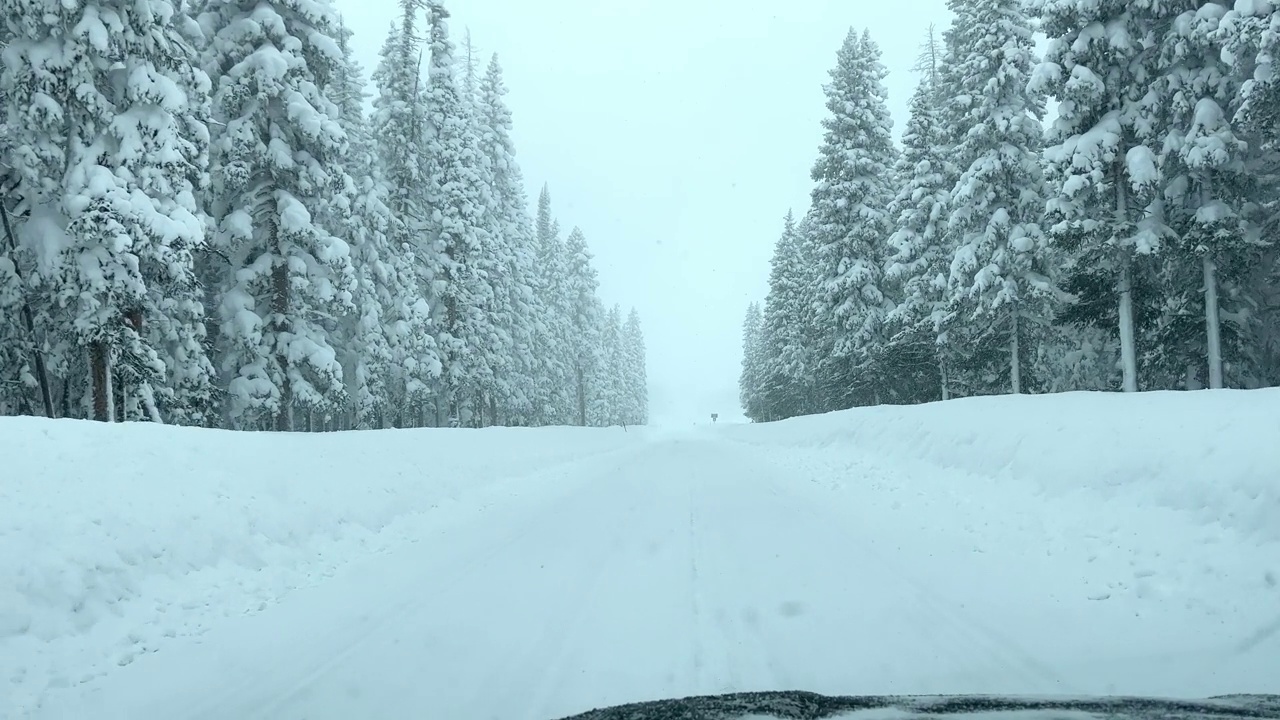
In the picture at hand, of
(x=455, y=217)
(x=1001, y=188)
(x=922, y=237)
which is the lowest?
(x=922, y=237)

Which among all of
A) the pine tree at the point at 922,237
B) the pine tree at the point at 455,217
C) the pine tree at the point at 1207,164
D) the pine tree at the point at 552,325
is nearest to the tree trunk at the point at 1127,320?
the pine tree at the point at 1207,164

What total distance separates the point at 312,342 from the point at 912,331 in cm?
2276

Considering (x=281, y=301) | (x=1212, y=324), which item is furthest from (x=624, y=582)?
(x=1212, y=324)

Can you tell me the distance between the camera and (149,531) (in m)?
7.02

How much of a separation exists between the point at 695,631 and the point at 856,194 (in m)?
30.4

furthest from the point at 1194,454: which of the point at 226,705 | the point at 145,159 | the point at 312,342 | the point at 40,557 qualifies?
the point at 312,342

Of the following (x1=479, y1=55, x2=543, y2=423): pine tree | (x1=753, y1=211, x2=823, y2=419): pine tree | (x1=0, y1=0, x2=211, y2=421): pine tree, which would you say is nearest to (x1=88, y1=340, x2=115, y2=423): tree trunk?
(x1=0, y1=0, x2=211, y2=421): pine tree

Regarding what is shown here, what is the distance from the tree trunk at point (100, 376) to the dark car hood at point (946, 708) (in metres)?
14.5

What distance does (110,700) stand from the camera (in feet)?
15.4

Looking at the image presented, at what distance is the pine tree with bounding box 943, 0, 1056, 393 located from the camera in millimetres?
25141

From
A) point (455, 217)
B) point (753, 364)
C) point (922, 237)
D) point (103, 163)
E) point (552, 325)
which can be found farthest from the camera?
point (753, 364)

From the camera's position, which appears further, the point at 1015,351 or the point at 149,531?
the point at 1015,351

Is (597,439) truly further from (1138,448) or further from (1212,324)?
(1138,448)

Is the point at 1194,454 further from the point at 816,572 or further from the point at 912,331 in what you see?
the point at 912,331
